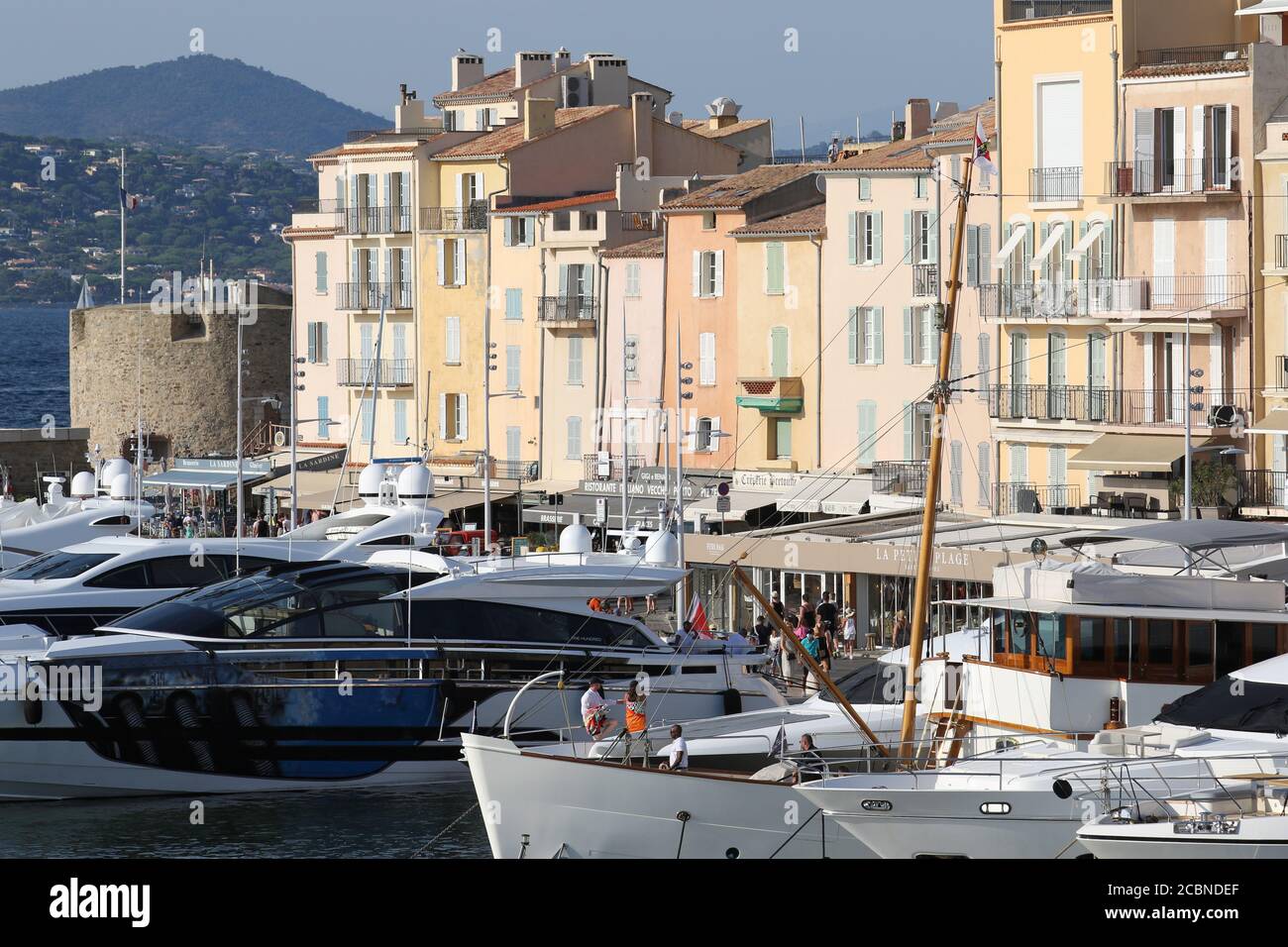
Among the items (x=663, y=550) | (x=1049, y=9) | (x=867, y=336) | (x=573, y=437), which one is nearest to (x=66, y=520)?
(x=663, y=550)

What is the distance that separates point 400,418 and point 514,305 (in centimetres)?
583

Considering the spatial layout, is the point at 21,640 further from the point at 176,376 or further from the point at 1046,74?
the point at 176,376

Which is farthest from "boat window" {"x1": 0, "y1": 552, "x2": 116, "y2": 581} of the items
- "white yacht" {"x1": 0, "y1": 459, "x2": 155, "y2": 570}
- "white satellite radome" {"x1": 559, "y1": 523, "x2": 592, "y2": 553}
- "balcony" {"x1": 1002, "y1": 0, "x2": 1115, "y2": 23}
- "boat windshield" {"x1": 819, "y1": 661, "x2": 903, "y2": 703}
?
"balcony" {"x1": 1002, "y1": 0, "x2": 1115, "y2": 23}

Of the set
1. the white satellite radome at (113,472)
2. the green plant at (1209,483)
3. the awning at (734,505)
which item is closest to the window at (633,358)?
the awning at (734,505)

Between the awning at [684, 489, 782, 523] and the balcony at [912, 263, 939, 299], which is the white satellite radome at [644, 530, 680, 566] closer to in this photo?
the awning at [684, 489, 782, 523]

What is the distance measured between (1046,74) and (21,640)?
79.8 ft

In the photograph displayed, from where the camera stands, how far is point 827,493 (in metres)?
55.2

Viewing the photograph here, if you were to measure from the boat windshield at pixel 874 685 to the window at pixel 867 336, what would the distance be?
1948cm

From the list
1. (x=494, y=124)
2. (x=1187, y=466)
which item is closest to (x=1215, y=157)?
(x=1187, y=466)

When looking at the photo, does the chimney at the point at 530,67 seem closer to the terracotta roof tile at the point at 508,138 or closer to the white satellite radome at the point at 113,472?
the terracotta roof tile at the point at 508,138

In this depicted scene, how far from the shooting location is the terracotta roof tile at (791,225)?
59250mm

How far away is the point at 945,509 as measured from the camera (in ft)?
173

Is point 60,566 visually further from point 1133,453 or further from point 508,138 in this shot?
point 508,138
